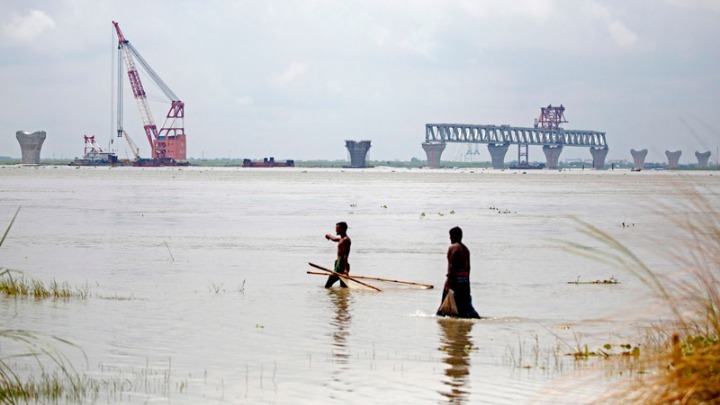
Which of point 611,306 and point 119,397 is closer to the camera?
point 119,397

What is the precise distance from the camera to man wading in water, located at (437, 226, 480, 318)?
16031 mm

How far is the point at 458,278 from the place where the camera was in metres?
16.5

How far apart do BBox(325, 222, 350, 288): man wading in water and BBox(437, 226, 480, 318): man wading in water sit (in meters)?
3.50

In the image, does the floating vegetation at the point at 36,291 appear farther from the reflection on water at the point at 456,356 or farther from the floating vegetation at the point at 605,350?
the floating vegetation at the point at 605,350

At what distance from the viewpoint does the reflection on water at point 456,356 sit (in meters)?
12.2

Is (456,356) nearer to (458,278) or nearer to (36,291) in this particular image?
(458,278)

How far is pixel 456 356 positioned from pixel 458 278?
2101mm

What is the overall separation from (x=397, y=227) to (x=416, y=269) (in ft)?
58.6

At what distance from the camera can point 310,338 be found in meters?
16.3

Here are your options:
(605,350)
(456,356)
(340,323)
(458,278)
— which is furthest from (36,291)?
Answer: (605,350)

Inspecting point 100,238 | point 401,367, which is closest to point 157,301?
point 401,367

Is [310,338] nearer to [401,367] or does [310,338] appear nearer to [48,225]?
[401,367]

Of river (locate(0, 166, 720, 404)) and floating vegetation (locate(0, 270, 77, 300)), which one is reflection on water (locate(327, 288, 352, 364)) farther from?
floating vegetation (locate(0, 270, 77, 300))

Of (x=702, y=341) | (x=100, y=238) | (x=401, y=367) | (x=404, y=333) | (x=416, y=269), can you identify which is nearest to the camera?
(x=702, y=341)
